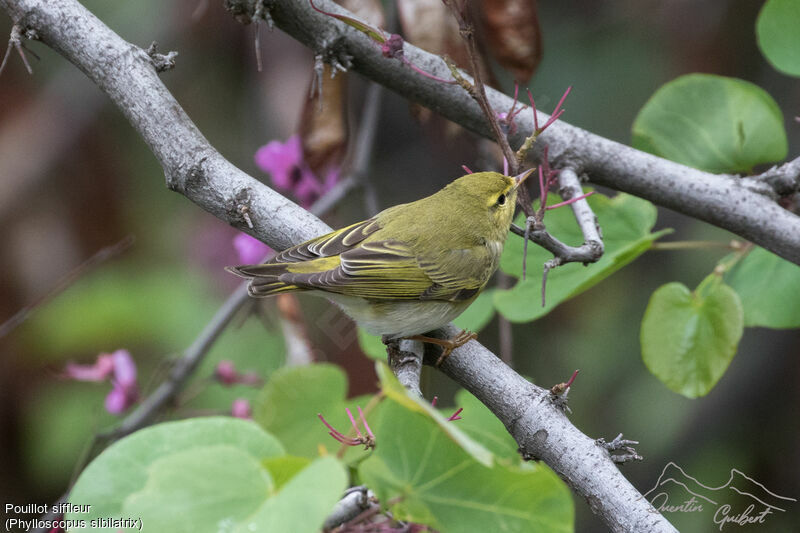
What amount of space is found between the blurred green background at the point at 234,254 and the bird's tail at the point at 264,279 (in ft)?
4.26

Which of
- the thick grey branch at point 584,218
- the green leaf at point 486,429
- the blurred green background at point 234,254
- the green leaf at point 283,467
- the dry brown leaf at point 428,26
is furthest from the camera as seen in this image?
the blurred green background at point 234,254

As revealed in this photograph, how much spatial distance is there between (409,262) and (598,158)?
744 mm

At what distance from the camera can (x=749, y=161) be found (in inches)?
99.7

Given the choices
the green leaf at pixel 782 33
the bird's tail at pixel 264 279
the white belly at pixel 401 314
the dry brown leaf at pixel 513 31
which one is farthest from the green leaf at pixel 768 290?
the bird's tail at pixel 264 279

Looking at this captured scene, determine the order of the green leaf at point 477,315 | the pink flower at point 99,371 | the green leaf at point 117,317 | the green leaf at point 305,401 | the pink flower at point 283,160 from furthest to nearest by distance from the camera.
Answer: the green leaf at point 117,317, the pink flower at point 283,160, the pink flower at point 99,371, the green leaf at point 477,315, the green leaf at point 305,401

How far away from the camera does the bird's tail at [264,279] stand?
7.59ft

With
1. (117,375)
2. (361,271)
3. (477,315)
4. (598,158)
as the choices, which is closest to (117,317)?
(117,375)

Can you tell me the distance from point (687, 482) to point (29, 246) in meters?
3.85

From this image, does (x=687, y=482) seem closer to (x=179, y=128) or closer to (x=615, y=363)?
(x=615, y=363)

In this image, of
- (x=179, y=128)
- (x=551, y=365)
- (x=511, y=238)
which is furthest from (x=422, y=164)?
(x=179, y=128)

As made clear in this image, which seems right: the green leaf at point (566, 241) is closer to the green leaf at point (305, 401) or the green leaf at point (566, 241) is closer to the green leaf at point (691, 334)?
the green leaf at point (691, 334)

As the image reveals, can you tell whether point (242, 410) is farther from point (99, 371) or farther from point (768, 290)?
point (768, 290)

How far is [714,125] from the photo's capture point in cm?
256

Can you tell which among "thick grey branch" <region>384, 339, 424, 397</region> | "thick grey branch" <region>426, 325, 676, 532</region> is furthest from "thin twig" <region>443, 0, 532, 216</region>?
"thick grey branch" <region>384, 339, 424, 397</region>
